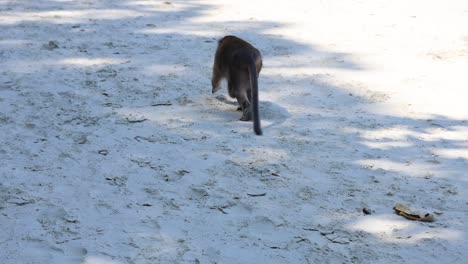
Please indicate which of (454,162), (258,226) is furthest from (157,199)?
(454,162)

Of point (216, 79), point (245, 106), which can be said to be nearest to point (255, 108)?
point (245, 106)

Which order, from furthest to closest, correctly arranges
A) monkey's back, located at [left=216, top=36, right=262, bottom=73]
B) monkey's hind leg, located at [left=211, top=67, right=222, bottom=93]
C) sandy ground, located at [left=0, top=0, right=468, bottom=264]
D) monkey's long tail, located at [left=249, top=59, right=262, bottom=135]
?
monkey's hind leg, located at [left=211, top=67, right=222, bottom=93] → monkey's back, located at [left=216, top=36, right=262, bottom=73] → monkey's long tail, located at [left=249, top=59, right=262, bottom=135] → sandy ground, located at [left=0, top=0, right=468, bottom=264]

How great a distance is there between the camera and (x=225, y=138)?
5.50m

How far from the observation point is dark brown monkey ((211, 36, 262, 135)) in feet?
18.4

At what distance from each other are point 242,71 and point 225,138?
2.02ft

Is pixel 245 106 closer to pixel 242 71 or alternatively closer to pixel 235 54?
pixel 242 71

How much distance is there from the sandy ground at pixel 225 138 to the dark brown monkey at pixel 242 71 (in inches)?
7.0

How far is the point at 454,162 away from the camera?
17.2ft

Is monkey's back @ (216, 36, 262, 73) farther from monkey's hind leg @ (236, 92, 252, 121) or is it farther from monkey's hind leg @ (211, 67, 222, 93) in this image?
monkey's hind leg @ (236, 92, 252, 121)

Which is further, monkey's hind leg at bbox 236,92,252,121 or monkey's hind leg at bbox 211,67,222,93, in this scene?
monkey's hind leg at bbox 211,67,222,93

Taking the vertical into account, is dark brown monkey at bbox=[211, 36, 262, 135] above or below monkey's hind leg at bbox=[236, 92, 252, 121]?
above

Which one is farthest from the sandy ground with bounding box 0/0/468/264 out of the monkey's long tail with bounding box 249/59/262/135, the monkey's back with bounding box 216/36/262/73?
the monkey's back with bounding box 216/36/262/73

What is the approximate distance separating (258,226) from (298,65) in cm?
313

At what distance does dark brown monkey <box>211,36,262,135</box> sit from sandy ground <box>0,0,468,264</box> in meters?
0.18
